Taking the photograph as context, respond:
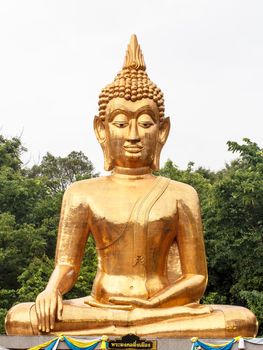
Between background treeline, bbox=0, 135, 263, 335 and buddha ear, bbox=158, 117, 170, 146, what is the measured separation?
6.72 metres

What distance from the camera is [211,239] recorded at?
18406 millimetres

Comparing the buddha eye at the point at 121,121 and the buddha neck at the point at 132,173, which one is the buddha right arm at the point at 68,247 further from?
the buddha eye at the point at 121,121

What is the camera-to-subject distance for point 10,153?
77.9ft

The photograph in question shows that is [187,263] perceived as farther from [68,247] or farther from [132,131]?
[132,131]

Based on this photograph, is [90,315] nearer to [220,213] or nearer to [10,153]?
[220,213]

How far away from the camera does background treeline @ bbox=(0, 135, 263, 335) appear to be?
1700 centimetres

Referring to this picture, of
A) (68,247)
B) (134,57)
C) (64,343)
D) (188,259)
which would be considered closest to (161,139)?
(134,57)

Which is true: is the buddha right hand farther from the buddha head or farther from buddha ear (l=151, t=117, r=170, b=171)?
buddha ear (l=151, t=117, r=170, b=171)

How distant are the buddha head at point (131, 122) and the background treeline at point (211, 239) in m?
7.09

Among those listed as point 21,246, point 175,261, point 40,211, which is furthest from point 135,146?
point 40,211

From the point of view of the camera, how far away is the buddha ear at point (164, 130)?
33.1ft

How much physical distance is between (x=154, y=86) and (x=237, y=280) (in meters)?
9.71

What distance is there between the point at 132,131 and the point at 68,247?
164 cm

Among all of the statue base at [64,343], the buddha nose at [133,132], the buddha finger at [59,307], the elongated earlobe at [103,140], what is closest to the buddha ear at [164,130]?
the buddha nose at [133,132]
